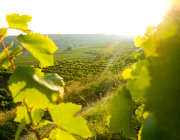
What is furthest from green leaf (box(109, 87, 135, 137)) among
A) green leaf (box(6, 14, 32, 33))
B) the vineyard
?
green leaf (box(6, 14, 32, 33))

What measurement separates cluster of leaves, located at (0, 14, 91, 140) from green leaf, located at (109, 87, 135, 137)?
0.11m

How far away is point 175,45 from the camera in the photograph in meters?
0.31

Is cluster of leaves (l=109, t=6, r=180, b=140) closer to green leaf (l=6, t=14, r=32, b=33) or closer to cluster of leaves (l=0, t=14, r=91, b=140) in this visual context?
cluster of leaves (l=0, t=14, r=91, b=140)

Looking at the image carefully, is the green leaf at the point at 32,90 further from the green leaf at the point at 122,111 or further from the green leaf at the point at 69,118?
the green leaf at the point at 122,111

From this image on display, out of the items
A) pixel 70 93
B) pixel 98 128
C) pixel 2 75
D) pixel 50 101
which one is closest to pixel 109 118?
pixel 50 101

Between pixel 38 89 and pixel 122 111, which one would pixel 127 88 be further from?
pixel 38 89

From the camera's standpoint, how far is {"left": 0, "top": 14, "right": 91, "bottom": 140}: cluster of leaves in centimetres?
40

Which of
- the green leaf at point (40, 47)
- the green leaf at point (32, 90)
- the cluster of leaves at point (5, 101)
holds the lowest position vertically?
the cluster of leaves at point (5, 101)

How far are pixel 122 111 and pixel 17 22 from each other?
1.89ft

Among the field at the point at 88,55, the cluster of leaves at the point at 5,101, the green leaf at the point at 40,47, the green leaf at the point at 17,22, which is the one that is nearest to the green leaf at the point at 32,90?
the green leaf at the point at 40,47

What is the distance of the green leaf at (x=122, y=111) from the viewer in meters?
0.47

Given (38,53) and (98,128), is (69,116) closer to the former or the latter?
(38,53)

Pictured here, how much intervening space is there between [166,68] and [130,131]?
318mm

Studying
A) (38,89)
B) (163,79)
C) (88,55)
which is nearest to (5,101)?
(38,89)
